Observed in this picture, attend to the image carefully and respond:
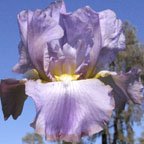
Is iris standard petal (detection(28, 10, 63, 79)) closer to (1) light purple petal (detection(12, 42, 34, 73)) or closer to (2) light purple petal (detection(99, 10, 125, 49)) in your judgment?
(1) light purple petal (detection(12, 42, 34, 73))

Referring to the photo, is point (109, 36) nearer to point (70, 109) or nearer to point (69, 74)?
point (69, 74)

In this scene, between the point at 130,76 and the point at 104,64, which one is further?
the point at 104,64

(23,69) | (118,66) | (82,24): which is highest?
(82,24)

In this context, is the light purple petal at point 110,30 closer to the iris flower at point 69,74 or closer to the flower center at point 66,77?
the iris flower at point 69,74

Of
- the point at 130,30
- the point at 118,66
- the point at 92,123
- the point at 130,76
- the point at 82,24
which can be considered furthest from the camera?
the point at 130,30

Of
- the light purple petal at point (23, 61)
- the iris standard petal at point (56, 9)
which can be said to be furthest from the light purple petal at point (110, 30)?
the light purple petal at point (23, 61)

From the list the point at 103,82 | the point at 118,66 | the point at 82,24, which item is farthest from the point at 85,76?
the point at 118,66

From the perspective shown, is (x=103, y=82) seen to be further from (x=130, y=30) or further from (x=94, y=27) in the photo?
(x=130, y=30)

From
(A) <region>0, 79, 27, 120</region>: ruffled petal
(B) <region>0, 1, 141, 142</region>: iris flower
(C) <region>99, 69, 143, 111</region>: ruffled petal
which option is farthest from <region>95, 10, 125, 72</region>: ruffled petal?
(A) <region>0, 79, 27, 120</region>: ruffled petal
